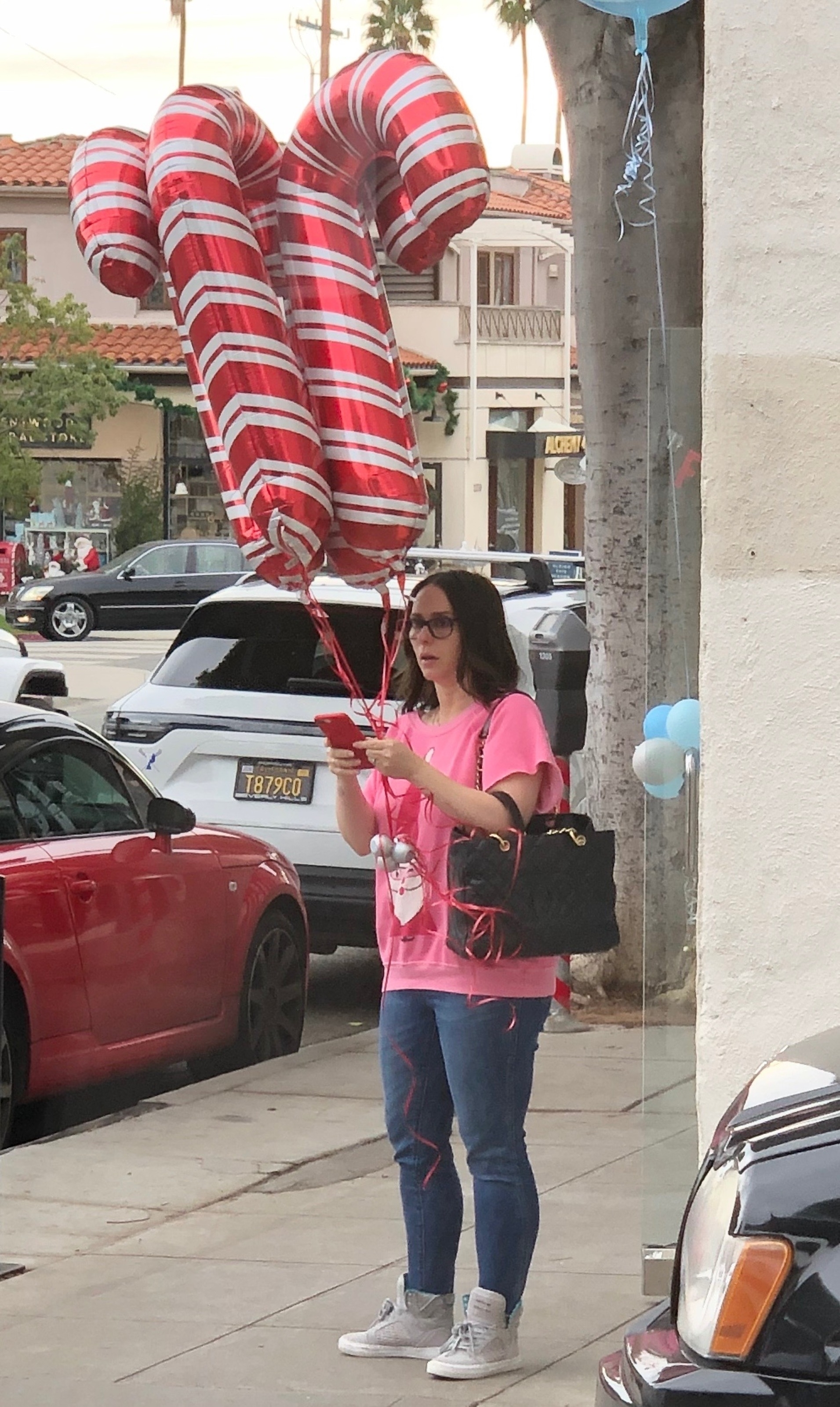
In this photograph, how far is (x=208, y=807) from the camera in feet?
31.0

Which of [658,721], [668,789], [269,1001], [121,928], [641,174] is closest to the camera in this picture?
[658,721]

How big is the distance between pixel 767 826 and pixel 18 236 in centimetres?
3665

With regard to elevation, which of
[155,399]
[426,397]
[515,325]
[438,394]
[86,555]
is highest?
[515,325]

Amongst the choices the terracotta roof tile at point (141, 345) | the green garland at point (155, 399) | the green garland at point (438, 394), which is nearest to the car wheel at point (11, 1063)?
the terracotta roof tile at point (141, 345)

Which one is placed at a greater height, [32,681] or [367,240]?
[367,240]

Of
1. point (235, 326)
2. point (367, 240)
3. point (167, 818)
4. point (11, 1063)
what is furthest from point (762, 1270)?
point (167, 818)

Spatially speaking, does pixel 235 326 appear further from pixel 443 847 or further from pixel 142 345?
pixel 142 345

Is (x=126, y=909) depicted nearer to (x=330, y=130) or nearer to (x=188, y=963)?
(x=188, y=963)

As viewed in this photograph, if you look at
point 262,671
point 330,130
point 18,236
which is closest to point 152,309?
point 18,236

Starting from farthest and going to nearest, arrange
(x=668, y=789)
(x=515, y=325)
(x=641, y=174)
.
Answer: (x=515, y=325) → (x=641, y=174) → (x=668, y=789)

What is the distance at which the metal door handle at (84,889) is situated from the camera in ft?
23.7

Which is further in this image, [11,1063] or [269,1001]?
[269,1001]

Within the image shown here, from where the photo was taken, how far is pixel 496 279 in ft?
157

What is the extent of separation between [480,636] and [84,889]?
2.88m
